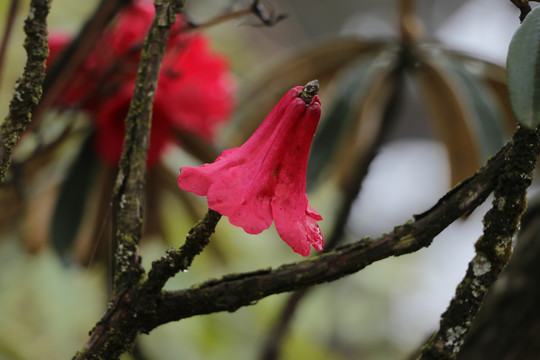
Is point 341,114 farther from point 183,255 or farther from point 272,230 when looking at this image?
point 272,230

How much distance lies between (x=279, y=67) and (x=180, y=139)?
28 centimetres

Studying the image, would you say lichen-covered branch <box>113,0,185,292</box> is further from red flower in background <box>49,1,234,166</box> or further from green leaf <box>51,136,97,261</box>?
green leaf <box>51,136,97,261</box>

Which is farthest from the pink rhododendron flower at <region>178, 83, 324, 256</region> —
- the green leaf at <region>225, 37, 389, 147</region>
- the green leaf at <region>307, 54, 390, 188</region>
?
the green leaf at <region>225, 37, 389, 147</region>

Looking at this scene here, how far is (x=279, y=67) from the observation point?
1.28m

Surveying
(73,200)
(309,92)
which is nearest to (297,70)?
(73,200)

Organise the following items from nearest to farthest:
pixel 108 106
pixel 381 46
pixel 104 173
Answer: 1. pixel 108 106
2. pixel 104 173
3. pixel 381 46

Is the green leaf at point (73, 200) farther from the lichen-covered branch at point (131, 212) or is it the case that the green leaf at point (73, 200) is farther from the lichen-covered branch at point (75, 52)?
the lichen-covered branch at point (131, 212)

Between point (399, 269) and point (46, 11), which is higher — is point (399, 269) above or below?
above

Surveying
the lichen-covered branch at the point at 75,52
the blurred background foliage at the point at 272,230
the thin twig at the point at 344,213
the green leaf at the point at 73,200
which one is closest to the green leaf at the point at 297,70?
the blurred background foliage at the point at 272,230

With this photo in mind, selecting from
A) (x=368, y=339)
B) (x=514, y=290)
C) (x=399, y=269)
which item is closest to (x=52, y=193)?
(x=514, y=290)

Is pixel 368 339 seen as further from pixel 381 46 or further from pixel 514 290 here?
pixel 514 290

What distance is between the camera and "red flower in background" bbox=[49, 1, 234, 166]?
36.1 inches

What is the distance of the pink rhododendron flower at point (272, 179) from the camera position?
0.41m

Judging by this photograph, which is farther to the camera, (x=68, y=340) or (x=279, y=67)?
(x=68, y=340)
